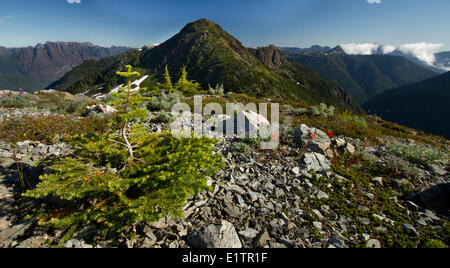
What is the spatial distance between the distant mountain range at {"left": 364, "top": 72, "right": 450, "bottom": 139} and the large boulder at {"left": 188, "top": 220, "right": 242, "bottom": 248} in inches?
7378

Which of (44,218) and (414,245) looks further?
(414,245)

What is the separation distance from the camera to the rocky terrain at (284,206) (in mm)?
3055

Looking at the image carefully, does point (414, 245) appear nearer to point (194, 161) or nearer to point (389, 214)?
point (389, 214)

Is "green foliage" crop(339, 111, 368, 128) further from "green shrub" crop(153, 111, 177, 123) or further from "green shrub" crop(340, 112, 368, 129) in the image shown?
"green shrub" crop(153, 111, 177, 123)

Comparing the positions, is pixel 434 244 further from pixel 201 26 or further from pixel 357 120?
pixel 201 26

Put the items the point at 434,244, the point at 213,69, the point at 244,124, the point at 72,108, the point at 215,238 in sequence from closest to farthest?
the point at 215,238
the point at 434,244
the point at 244,124
the point at 72,108
the point at 213,69

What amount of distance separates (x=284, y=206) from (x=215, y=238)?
196cm

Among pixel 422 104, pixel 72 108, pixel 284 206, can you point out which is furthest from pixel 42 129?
pixel 422 104

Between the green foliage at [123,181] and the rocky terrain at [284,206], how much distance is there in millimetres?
445

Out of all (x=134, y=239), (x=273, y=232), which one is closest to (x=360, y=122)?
(x=273, y=232)

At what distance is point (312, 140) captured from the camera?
24.1ft

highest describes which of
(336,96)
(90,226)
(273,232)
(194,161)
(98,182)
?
(336,96)
